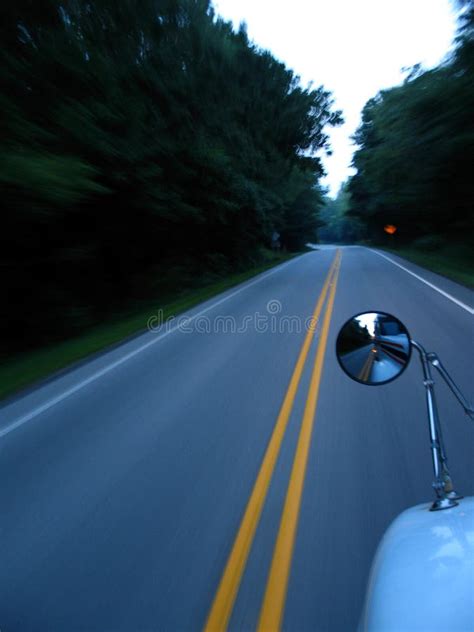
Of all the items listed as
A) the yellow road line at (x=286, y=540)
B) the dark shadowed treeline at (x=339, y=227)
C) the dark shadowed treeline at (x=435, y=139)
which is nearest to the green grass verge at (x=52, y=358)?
the yellow road line at (x=286, y=540)

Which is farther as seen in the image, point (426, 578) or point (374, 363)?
point (374, 363)

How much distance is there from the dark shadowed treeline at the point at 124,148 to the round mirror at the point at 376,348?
9.18 meters

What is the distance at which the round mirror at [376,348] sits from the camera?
264 centimetres

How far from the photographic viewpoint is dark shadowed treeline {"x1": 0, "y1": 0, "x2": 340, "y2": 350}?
11.9 metres

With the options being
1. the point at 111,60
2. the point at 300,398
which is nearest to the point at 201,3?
the point at 111,60

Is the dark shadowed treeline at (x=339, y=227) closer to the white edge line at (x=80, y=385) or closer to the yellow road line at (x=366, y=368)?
the white edge line at (x=80, y=385)

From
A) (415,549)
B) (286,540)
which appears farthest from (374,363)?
(286,540)

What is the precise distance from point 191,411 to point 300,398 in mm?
1515

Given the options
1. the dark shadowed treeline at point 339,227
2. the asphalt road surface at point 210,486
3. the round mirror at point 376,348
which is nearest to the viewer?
the round mirror at point 376,348

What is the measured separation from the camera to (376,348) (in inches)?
104

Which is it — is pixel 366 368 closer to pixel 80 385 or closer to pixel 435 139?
pixel 80 385

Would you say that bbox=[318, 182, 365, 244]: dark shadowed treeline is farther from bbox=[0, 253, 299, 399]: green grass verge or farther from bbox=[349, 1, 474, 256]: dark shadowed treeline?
bbox=[0, 253, 299, 399]: green grass verge

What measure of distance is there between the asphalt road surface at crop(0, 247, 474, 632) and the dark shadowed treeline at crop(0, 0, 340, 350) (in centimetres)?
605

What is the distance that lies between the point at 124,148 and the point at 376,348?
14.7 meters
